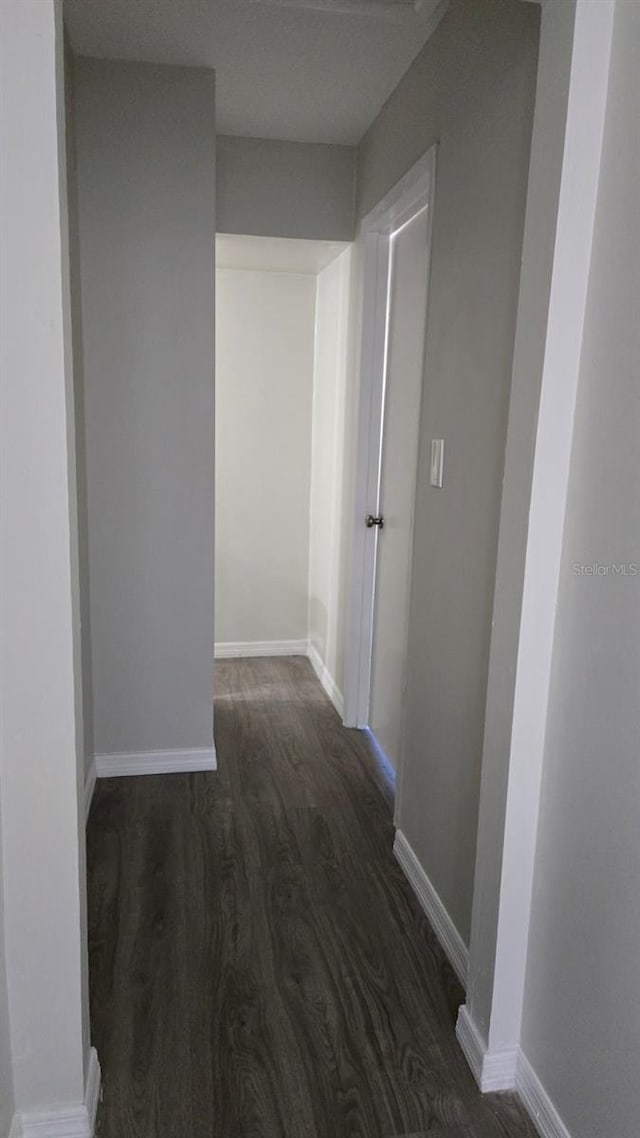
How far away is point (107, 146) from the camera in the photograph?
269 centimetres

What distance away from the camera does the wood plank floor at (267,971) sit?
163cm

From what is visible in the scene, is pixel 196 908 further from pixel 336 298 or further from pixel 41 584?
pixel 336 298

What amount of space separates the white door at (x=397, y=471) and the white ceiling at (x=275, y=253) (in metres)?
0.53

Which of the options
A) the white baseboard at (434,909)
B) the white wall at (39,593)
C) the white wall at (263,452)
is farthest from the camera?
the white wall at (263,452)

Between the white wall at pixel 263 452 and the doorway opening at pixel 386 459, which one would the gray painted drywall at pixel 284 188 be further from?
the white wall at pixel 263 452

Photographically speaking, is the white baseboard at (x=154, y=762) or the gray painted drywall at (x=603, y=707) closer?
the gray painted drywall at (x=603, y=707)

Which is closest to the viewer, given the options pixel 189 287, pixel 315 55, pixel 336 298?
pixel 315 55

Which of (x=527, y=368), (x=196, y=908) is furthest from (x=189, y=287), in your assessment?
(x=196, y=908)

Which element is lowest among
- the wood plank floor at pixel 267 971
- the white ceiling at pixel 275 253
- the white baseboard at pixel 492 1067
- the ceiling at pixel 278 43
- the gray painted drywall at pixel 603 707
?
the wood plank floor at pixel 267 971

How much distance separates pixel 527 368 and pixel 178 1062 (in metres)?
1.61

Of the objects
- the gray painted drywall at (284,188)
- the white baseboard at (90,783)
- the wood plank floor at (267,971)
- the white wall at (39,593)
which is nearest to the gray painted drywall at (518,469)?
the wood plank floor at (267,971)

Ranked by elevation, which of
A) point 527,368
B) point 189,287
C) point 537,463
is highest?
point 189,287

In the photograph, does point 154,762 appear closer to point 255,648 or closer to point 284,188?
point 255,648

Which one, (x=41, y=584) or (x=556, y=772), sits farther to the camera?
(x=556, y=772)
